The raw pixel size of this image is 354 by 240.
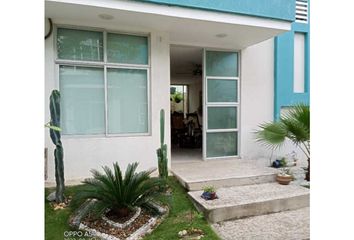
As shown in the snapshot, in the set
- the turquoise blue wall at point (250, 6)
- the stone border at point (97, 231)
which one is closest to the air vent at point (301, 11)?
the turquoise blue wall at point (250, 6)

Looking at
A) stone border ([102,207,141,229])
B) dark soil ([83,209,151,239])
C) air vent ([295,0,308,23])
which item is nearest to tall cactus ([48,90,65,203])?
dark soil ([83,209,151,239])

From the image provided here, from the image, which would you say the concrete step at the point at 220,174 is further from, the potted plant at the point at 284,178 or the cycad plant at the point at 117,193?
the cycad plant at the point at 117,193

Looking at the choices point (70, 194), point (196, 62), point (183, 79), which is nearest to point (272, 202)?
point (70, 194)

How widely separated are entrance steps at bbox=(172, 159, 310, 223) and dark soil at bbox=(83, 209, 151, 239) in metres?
0.89

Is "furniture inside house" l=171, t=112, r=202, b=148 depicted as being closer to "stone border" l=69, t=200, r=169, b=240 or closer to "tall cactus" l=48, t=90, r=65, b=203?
"stone border" l=69, t=200, r=169, b=240

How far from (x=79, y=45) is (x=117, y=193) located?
2938 mm

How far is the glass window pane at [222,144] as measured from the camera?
597 centimetres

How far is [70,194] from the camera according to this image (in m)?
3.91

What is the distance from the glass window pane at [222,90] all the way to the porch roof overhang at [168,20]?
1.03m

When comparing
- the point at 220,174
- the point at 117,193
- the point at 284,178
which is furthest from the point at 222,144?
the point at 117,193

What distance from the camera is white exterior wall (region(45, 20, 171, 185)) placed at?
443 cm
